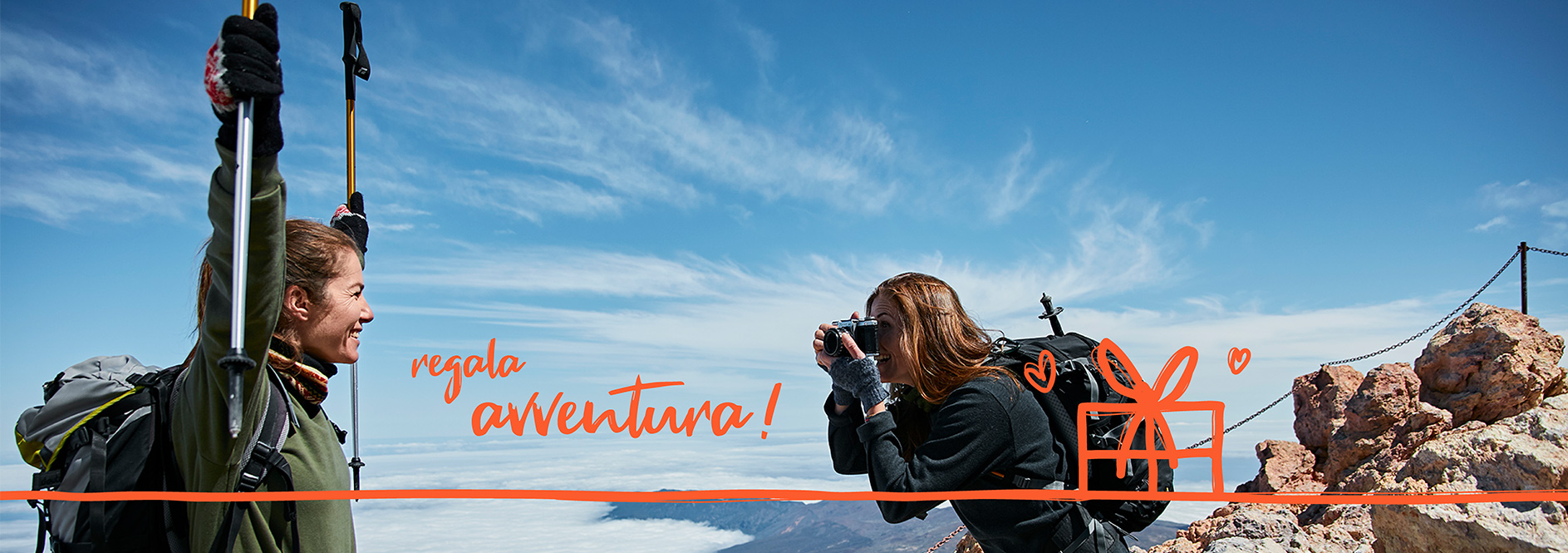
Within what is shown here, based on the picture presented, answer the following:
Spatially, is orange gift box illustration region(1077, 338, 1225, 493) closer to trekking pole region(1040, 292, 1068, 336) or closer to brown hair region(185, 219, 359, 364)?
trekking pole region(1040, 292, 1068, 336)

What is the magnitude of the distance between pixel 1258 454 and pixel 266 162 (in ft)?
25.8

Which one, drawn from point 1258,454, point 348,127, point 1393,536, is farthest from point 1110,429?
point 1258,454

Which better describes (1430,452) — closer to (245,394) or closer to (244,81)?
(245,394)

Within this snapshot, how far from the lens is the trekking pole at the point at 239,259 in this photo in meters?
1.90

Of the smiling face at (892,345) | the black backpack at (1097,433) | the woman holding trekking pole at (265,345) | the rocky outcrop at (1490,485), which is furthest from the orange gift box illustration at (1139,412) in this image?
the woman holding trekking pole at (265,345)

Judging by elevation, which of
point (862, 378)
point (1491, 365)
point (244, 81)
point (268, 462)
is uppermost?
point (244, 81)

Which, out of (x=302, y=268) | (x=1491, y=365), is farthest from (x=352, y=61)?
(x=1491, y=365)

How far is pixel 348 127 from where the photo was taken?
16.9 ft

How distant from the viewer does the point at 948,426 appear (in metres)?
3.12

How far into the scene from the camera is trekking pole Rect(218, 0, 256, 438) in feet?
6.23

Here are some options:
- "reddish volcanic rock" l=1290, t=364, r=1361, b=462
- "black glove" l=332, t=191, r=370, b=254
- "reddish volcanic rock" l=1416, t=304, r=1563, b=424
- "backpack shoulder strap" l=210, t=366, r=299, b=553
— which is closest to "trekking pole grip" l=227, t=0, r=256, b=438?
"backpack shoulder strap" l=210, t=366, r=299, b=553

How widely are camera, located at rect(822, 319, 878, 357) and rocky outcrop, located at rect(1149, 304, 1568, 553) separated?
2182 millimetres

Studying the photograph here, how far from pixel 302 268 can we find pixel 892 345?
7.31ft

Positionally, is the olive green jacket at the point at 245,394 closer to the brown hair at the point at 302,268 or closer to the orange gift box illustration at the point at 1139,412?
the brown hair at the point at 302,268
